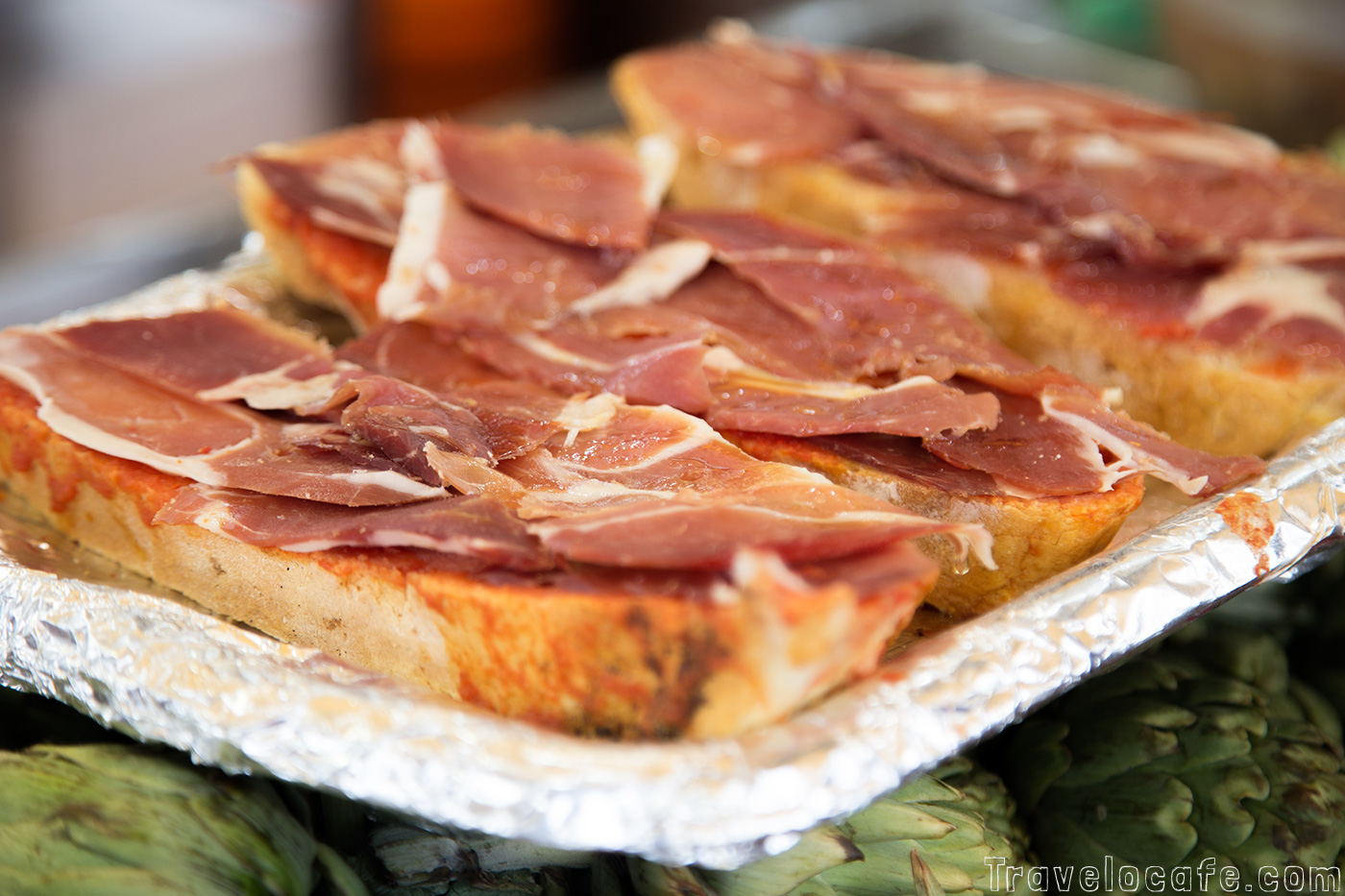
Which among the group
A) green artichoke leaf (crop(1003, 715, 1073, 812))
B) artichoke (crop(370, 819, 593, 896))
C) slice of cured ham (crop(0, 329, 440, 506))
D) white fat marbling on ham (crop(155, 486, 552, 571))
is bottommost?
green artichoke leaf (crop(1003, 715, 1073, 812))

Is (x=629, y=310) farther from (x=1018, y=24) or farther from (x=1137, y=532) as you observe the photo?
(x=1018, y=24)

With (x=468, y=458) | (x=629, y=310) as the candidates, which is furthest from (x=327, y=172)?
(x=468, y=458)

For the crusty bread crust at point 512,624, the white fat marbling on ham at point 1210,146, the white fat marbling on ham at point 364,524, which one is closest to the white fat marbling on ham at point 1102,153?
the white fat marbling on ham at point 1210,146

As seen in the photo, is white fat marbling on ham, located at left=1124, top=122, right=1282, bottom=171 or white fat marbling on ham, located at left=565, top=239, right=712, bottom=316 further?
white fat marbling on ham, located at left=1124, top=122, right=1282, bottom=171

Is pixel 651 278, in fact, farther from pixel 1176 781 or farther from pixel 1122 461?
pixel 1176 781

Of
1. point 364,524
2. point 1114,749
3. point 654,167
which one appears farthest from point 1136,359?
point 364,524

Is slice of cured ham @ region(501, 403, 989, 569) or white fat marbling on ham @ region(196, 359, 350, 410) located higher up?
white fat marbling on ham @ region(196, 359, 350, 410)

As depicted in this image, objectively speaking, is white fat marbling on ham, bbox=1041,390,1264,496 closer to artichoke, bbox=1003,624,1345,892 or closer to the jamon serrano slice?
artichoke, bbox=1003,624,1345,892

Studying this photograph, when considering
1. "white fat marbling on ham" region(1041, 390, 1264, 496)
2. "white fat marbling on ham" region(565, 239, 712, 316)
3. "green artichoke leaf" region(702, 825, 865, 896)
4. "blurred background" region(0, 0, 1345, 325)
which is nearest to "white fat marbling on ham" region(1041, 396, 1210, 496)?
"white fat marbling on ham" region(1041, 390, 1264, 496)
